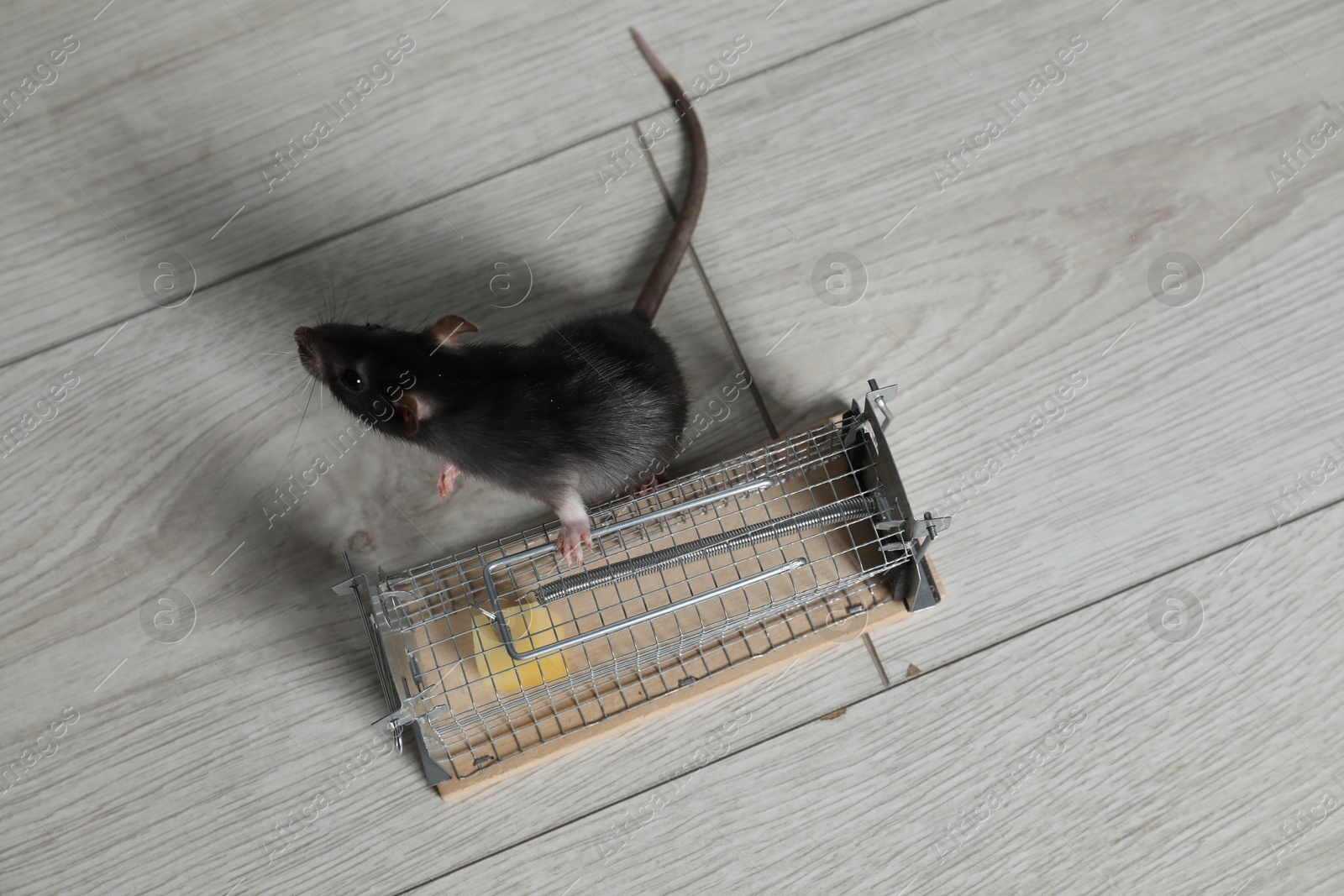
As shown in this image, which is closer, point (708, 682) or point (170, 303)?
point (708, 682)

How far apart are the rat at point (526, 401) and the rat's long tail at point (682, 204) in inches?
4.9

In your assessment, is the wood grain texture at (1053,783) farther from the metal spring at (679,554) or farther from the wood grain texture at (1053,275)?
the metal spring at (679,554)

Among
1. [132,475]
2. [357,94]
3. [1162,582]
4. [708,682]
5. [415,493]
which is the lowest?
[1162,582]

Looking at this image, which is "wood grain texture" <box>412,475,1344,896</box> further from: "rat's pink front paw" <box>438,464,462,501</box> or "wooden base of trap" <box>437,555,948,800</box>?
"rat's pink front paw" <box>438,464,462,501</box>

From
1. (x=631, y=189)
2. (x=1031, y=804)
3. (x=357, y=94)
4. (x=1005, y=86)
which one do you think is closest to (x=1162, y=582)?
(x=1031, y=804)

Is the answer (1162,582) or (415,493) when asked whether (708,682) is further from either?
(1162,582)

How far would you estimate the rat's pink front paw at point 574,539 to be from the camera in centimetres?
114

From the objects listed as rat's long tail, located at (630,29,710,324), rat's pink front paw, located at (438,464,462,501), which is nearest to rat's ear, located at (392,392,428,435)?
rat's pink front paw, located at (438,464,462,501)

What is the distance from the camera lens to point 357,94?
4.66 feet

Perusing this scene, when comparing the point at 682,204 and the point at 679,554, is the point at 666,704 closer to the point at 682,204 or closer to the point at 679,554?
the point at 679,554

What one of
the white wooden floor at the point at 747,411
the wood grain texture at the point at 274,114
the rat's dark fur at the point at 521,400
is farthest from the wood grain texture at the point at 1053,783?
the wood grain texture at the point at 274,114

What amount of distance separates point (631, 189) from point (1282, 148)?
97cm

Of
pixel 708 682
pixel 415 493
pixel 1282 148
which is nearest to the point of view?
pixel 708 682

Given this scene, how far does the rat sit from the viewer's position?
43.4 inches
